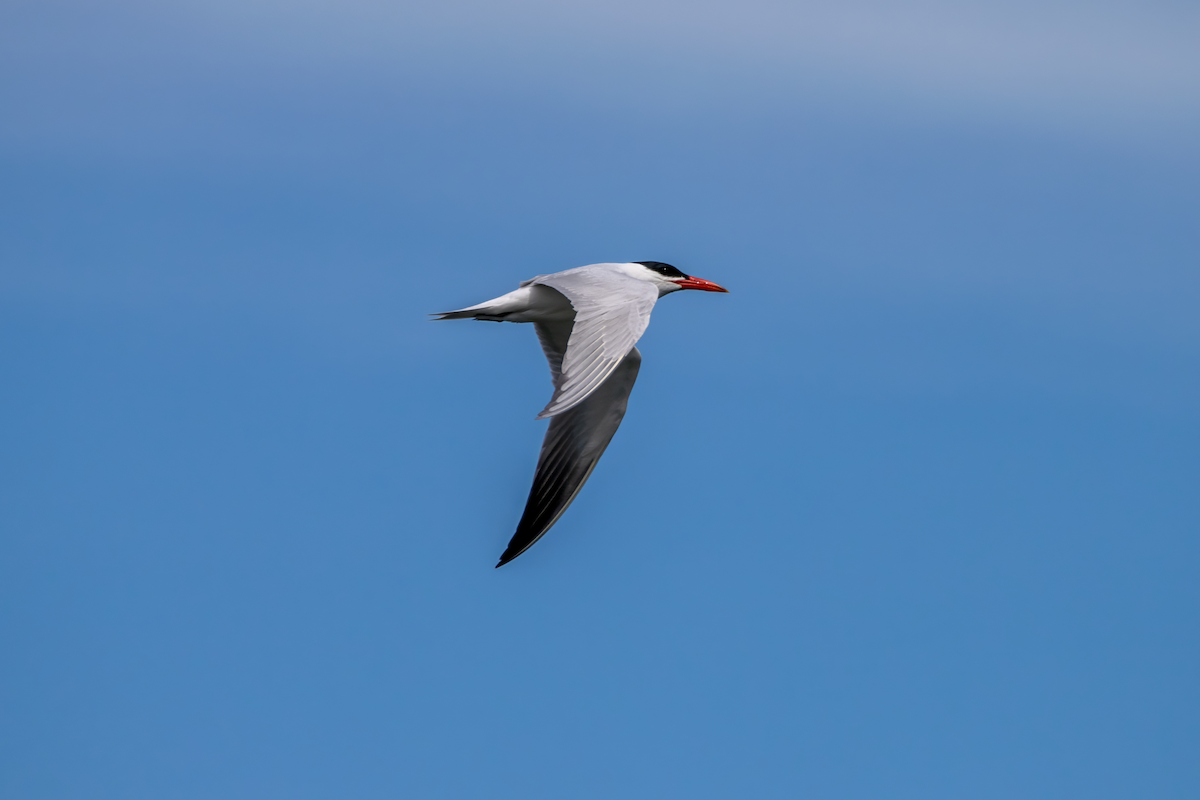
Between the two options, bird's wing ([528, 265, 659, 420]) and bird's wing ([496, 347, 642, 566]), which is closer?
bird's wing ([528, 265, 659, 420])

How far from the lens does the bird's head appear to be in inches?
538

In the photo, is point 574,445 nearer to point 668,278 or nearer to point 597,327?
point 668,278

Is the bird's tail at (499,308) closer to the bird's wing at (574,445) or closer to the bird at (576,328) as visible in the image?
the bird at (576,328)

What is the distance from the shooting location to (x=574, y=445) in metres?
14.4

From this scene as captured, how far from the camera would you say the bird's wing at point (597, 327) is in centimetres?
967

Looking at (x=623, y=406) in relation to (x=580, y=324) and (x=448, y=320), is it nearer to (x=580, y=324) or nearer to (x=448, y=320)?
(x=448, y=320)

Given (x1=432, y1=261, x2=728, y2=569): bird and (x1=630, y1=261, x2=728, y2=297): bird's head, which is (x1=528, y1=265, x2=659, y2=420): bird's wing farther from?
(x1=630, y1=261, x2=728, y2=297): bird's head

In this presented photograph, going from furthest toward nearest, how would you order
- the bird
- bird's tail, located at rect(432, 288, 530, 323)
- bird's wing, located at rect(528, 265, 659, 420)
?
bird's tail, located at rect(432, 288, 530, 323) → the bird → bird's wing, located at rect(528, 265, 659, 420)

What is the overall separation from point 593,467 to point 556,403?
4.89 metres

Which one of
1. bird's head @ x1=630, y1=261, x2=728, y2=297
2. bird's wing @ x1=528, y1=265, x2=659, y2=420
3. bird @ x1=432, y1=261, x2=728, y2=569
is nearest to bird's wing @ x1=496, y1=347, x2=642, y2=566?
bird @ x1=432, y1=261, x2=728, y2=569

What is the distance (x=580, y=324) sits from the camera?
1062cm

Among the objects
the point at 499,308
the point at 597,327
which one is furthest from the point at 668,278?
the point at 597,327

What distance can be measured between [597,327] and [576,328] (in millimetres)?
174

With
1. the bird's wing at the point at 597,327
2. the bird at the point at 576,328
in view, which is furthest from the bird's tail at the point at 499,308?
the bird's wing at the point at 597,327
